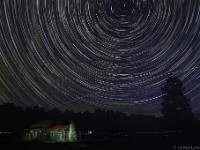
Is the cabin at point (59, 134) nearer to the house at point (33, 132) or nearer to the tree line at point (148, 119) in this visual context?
the house at point (33, 132)

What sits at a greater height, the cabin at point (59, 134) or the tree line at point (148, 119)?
the tree line at point (148, 119)

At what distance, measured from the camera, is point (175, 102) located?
6781cm

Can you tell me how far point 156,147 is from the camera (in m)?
32.0

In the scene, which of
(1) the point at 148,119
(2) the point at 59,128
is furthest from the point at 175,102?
(2) the point at 59,128

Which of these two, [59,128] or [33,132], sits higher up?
[59,128]

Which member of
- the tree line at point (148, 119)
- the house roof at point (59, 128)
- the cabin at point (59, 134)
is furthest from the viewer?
the tree line at point (148, 119)

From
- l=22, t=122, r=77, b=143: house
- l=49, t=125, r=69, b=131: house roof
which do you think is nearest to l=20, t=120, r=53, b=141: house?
l=22, t=122, r=77, b=143: house

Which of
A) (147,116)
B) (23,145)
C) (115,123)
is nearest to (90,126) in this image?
(115,123)

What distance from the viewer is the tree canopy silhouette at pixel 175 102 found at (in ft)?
218

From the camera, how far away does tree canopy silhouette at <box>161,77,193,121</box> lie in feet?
218

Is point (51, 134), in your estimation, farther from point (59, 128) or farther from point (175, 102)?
point (175, 102)

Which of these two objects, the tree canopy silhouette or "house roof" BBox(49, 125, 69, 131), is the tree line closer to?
the tree canopy silhouette

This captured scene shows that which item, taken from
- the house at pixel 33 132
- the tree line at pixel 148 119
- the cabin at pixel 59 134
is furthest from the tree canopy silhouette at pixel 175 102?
the house at pixel 33 132

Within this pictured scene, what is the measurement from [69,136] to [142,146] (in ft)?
43.6
